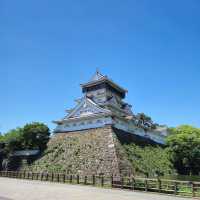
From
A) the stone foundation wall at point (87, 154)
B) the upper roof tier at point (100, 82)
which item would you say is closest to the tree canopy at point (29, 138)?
the stone foundation wall at point (87, 154)

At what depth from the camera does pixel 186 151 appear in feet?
112

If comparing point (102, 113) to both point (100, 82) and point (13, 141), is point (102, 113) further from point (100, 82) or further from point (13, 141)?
point (13, 141)

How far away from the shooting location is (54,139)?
114 ft

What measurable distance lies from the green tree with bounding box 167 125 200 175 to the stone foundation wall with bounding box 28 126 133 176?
10.6 metres

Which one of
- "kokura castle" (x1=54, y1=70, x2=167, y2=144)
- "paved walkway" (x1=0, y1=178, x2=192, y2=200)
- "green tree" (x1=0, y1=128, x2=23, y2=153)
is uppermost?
"kokura castle" (x1=54, y1=70, x2=167, y2=144)

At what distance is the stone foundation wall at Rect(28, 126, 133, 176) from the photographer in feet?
84.2

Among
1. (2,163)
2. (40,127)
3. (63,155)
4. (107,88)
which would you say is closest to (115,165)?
(63,155)

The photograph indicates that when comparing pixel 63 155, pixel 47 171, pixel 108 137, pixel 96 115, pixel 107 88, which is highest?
pixel 107 88

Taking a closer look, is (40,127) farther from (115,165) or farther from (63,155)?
(115,165)

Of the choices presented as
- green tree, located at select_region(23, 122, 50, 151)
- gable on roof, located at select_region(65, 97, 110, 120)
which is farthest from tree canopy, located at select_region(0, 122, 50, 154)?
gable on roof, located at select_region(65, 97, 110, 120)

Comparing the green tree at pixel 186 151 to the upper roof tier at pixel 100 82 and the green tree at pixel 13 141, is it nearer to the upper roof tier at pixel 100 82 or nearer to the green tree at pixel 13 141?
the upper roof tier at pixel 100 82

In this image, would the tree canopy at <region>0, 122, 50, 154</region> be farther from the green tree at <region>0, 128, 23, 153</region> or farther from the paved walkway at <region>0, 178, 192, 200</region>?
the paved walkway at <region>0, 178, 192, 200</region>

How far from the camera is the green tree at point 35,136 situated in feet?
115

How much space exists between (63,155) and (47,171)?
2.66 meters
